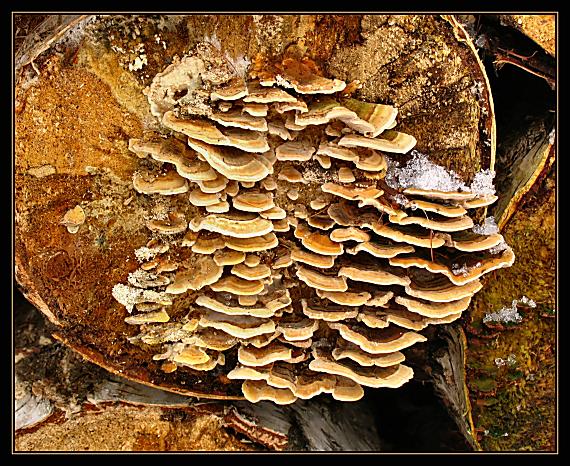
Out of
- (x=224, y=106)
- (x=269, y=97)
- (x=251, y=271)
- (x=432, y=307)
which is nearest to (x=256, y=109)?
(x=269, y=97)

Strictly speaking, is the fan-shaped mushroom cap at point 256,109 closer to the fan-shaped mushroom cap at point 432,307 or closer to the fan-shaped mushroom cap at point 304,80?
the fan-shaped mushroom cap at point 304,80

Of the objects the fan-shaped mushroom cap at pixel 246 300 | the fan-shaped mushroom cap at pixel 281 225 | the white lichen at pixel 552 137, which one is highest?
the fan-shaped mushroom cap at pixel 281 225

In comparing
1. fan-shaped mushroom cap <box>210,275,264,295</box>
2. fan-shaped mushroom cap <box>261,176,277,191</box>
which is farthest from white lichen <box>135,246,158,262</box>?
fan-shaped mushroom cap <box>261,176,277,191</box>

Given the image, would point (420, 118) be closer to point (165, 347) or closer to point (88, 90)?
point (88, 90)

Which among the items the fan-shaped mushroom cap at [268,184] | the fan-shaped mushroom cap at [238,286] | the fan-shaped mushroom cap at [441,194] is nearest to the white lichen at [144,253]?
the fan-shaped mushroom cap at [238,286]

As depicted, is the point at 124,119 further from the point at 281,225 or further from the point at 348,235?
the point at 348,235

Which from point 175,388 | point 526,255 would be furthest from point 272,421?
point 526,255
